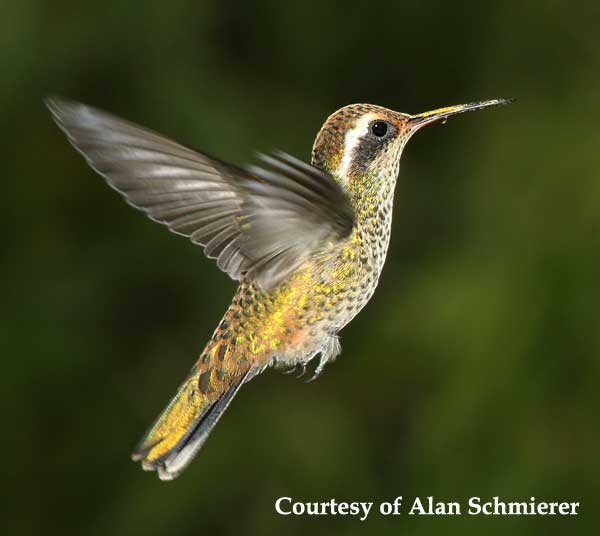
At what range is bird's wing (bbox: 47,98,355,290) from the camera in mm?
539

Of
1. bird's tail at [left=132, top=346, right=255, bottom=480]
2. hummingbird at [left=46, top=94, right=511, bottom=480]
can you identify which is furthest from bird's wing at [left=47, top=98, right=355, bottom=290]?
bird's tail at [left=132, top=346, right=255, bottom=480]

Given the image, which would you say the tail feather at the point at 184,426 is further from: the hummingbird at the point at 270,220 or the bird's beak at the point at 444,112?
the bird's beak at the point at 444,112

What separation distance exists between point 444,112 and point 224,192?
6.4 inches

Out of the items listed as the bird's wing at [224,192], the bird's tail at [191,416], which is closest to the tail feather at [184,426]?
the bird's tail at [191,416]

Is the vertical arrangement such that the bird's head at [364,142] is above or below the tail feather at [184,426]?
above

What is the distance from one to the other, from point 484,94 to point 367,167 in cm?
178

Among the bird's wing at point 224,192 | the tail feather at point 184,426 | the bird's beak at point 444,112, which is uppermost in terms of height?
the bird's beak at point 444,112

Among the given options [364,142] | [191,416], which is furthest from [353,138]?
[191,416]

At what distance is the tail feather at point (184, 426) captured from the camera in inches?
27.8

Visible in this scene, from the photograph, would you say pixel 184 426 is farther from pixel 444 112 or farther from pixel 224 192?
pixel 444 112

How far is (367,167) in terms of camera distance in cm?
64

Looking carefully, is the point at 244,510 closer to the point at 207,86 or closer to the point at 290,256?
the point at 207,86

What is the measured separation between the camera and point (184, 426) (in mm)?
745

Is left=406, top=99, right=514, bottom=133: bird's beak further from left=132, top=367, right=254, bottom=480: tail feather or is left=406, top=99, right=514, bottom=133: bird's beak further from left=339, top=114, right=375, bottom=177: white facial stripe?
left=132, top=367, right=254, bottom=480: tail feather
